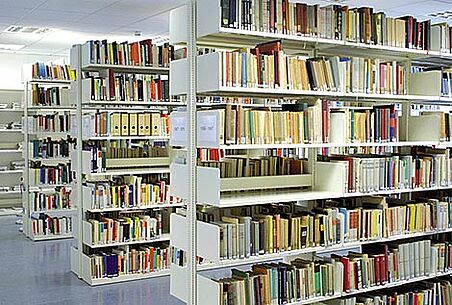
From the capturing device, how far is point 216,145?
11.6 ft

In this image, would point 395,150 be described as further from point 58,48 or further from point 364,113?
point 58,48

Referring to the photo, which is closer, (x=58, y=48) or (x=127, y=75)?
(x=127, y=75)

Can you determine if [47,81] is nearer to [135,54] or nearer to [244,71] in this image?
[135,54]

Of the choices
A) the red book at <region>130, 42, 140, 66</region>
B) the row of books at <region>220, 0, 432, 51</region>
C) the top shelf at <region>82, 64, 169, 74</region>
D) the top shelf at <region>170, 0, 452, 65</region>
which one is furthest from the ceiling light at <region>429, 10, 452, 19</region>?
the red book at <region>130, 42, 140, 66</region>

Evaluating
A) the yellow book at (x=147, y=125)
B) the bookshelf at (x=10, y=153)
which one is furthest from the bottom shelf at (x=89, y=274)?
the bookshelf at (x=10, y=153)

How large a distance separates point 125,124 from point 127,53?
791mm

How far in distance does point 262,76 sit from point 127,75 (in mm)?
2916

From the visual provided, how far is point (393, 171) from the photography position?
4.41 m

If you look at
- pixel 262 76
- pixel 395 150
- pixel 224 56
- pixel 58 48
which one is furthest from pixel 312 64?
pixel 58 48

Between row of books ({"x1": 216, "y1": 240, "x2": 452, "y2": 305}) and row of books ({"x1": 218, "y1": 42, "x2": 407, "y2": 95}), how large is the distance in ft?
4.14

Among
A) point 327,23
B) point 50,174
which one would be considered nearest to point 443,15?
point 327,23

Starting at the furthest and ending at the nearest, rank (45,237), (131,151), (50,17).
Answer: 1. (45,237)
2. (50,17)
3. (131,151)

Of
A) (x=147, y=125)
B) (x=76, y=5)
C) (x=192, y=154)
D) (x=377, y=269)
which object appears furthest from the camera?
(x=76, y=5)

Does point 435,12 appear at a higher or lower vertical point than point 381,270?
higher
